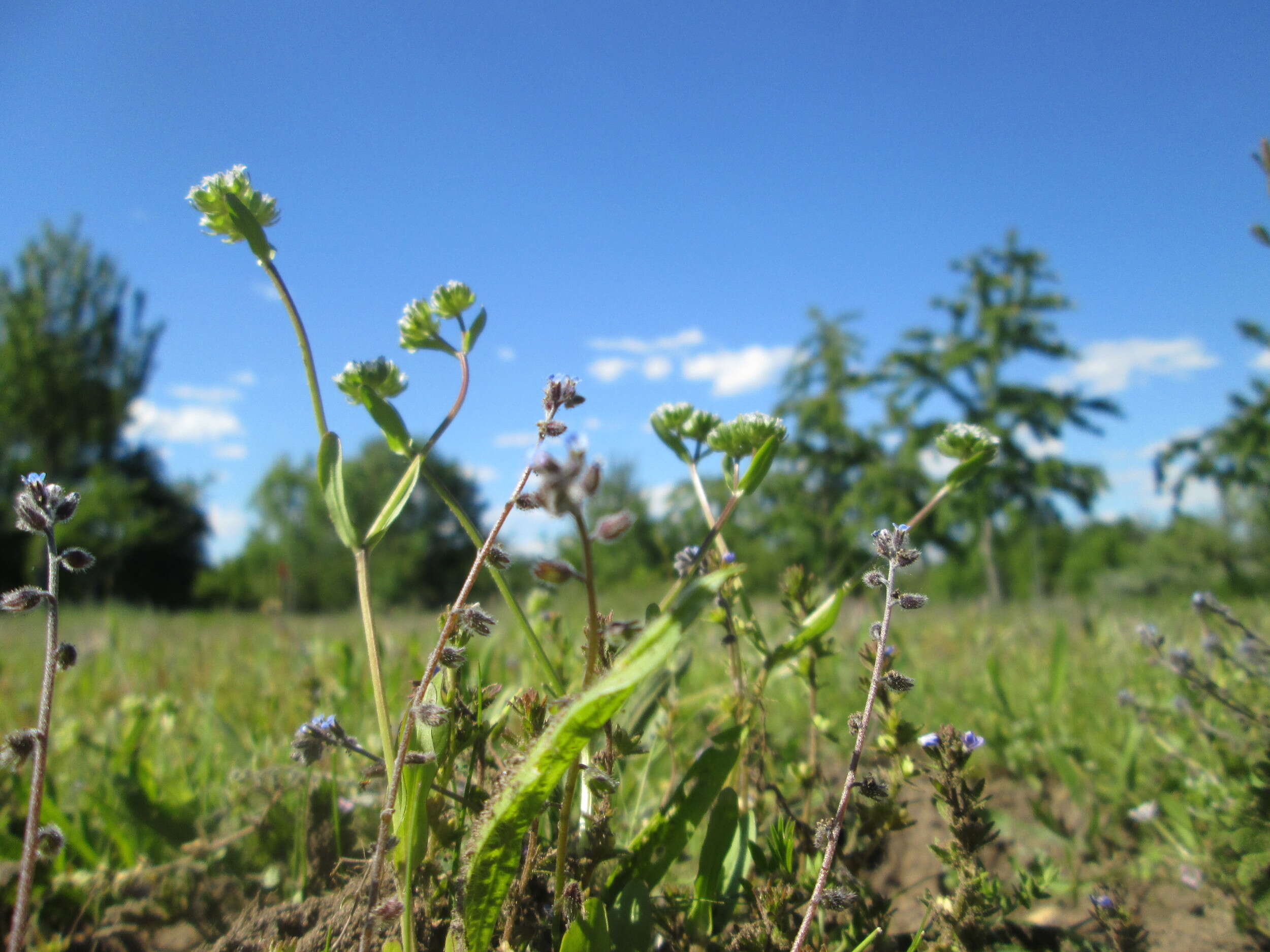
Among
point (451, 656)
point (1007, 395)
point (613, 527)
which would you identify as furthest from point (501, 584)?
point (1007, 395)

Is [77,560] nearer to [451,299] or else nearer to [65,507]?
[65,507]

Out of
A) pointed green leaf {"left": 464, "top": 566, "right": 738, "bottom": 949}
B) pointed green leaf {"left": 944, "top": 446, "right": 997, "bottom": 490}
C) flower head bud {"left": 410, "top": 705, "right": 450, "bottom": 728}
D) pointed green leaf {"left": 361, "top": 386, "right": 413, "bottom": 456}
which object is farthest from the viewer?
pointed green leaf {"left": 944, "top": 446, "right": 997, "bottom": 490}

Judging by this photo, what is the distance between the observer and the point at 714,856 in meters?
1.06

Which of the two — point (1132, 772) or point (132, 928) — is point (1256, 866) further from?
point (132, 928)

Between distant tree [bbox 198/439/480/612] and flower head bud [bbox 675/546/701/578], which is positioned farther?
distant tree [bbox 198/439/480/612]

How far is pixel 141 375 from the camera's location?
36875 millimetres

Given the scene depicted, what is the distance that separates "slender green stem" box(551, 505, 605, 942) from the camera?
729mm

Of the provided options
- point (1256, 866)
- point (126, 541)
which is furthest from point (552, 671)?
point (126, 541)

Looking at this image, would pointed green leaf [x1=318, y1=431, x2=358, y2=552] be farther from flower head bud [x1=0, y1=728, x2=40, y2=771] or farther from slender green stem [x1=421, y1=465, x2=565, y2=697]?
flower head bud [x1=0, y1=728, x2=40, y2=771]

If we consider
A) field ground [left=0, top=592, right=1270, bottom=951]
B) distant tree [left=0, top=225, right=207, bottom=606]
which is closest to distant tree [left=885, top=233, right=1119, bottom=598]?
field ground [left=0, top=592, right=1270, bottom=951]

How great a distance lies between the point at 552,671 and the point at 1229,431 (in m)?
11.9

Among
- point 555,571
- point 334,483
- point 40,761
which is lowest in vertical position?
point 40,761

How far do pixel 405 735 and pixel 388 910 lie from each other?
177 millimetres

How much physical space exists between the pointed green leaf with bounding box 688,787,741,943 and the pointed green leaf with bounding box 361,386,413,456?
648 mm
